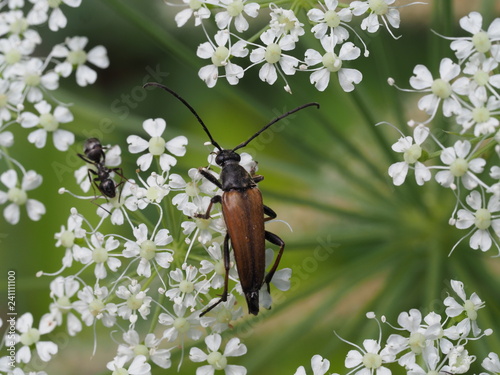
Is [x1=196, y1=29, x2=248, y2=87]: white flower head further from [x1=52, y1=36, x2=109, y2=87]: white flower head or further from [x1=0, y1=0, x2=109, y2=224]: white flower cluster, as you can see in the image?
[x1=0, y1=0, x2=109, y2=224]: white flower cluster

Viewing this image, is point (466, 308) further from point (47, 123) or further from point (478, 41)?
point (47, 123)

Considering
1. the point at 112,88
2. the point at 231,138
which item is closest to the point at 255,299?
the point at 231,138

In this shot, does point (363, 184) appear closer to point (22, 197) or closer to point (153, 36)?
point (153, 36)

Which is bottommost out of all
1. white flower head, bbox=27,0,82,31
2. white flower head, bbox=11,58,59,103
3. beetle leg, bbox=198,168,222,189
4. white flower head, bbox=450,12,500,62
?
beetle leg, bbox=198,168,222,189

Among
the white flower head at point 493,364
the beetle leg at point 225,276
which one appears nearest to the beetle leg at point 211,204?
the beetle leg at point 225,276

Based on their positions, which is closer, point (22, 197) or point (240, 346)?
point (240, 346)

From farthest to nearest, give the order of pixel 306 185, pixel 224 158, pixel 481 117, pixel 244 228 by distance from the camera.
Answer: pixel 306 185
pixel 224 158
pixel 244 228
pixel 481 117

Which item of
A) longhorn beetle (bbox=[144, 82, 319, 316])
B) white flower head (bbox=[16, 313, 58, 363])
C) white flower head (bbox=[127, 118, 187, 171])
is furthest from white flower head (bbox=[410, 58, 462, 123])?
white flower head (bbox=[16, 313, 58, 363])

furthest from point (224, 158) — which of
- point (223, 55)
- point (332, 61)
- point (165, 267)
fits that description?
point (332, 61)
